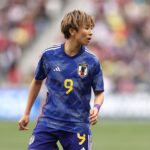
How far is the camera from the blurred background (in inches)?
808

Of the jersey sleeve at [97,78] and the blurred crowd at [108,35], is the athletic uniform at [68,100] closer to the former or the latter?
the jersey sleeve at [97,78]

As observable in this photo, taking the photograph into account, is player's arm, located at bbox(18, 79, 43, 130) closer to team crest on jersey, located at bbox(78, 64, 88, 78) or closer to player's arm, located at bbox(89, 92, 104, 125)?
team crest on jersey, located at bbox(78, 64, 88, 78)

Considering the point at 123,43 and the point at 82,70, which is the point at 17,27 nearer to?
the point at 123,43

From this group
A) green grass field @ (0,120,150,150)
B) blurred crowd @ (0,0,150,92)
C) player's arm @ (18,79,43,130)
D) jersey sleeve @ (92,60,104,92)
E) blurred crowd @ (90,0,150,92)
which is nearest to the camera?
jersey sleeve @ (92,60,104,92)

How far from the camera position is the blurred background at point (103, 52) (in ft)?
67.4

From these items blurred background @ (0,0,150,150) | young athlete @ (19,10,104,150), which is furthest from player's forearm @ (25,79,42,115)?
blurred background @ (0,0,150,150)

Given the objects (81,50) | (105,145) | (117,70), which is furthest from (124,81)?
(81,50)

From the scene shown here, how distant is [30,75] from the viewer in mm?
21594

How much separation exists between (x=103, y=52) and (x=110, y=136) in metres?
5.13

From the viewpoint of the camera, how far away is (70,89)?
8.41 metres

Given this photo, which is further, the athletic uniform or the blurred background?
the blurred background

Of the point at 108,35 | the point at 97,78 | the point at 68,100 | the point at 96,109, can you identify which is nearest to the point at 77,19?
the point at 97,78

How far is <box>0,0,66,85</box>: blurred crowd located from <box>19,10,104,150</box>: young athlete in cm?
1313

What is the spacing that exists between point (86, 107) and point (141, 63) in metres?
13.6
